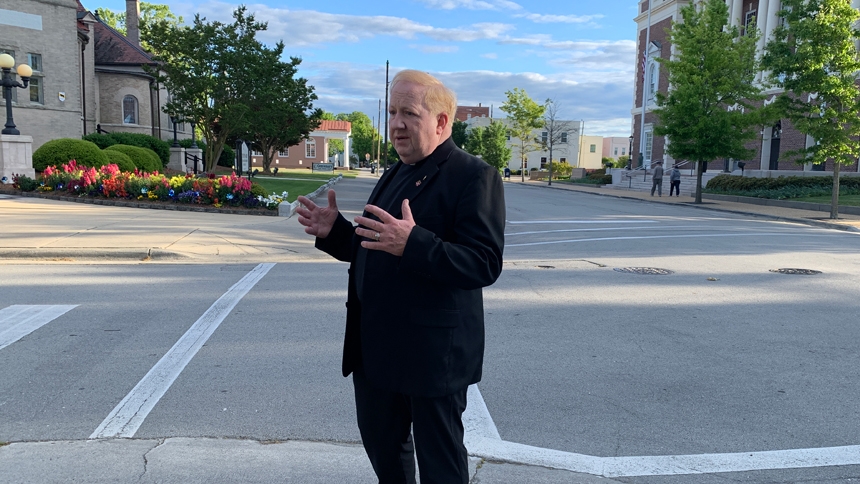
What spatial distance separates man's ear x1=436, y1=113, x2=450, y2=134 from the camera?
101 inches

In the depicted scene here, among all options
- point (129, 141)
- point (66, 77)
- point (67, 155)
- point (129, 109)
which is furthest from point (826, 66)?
point (129, 109)

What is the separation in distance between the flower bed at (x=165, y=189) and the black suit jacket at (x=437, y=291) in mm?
14982

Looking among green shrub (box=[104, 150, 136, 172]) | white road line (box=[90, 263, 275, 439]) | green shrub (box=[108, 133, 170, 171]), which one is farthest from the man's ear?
green shrub (box=[108, 133, 170, 171])

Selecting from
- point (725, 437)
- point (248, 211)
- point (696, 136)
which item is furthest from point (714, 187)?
point (725, 437)

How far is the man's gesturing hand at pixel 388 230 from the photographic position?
224 cm

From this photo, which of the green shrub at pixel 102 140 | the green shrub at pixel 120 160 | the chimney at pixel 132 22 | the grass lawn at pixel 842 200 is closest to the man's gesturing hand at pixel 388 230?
the green shrub at pixel 120 160

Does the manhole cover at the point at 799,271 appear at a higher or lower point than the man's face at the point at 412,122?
lower

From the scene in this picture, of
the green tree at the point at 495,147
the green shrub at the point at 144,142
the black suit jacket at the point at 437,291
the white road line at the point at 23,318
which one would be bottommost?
the white road line at the point at 23,318

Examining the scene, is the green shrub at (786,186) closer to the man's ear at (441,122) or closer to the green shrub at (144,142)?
the green shrub at (144,142)

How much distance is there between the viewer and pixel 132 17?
48.1m

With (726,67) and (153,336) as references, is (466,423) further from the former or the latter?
(726,67)

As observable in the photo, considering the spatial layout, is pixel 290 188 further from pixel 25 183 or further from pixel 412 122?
pixel 412 122

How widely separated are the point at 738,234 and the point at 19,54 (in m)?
31.7

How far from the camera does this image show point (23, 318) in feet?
21.4
